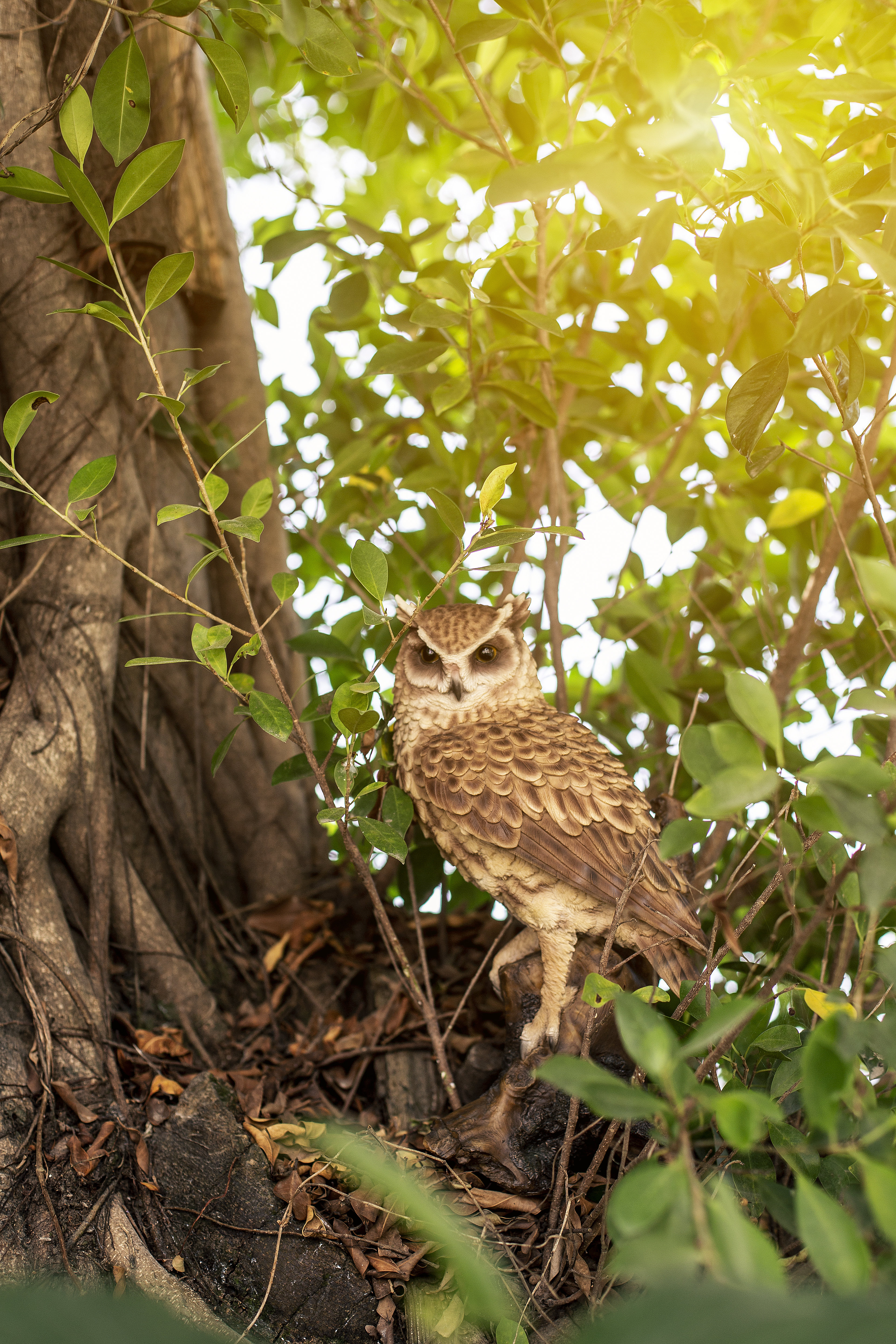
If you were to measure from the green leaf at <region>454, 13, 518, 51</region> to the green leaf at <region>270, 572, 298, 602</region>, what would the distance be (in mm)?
1088

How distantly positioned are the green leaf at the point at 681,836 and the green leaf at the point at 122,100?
1.45 m

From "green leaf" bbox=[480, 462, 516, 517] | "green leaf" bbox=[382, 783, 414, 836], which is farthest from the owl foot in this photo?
"green leaf" bbox=[480, 462, 516, 517]

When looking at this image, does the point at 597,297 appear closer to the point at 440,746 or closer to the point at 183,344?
the point at 183,344

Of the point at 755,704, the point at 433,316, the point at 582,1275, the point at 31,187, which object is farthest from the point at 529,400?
the point at 582,1275

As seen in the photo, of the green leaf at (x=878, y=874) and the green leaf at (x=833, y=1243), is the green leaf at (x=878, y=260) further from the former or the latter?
the green leaf at (x=833, y=1243)

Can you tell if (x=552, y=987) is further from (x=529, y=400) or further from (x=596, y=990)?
(x=529, y=400)

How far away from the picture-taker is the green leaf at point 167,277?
1.45 m

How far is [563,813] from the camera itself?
5.42 ft

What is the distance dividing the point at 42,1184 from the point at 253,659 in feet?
4.98

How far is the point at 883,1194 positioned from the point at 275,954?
5.71 ft

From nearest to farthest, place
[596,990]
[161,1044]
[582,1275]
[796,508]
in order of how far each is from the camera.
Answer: [596,990] → [582,1275] → [161,1044] → [796,508]

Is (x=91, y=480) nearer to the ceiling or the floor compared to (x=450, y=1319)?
nearer to the ceiling

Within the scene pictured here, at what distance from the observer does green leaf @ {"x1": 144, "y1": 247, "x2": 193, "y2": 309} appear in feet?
4.74

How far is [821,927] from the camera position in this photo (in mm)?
2275
